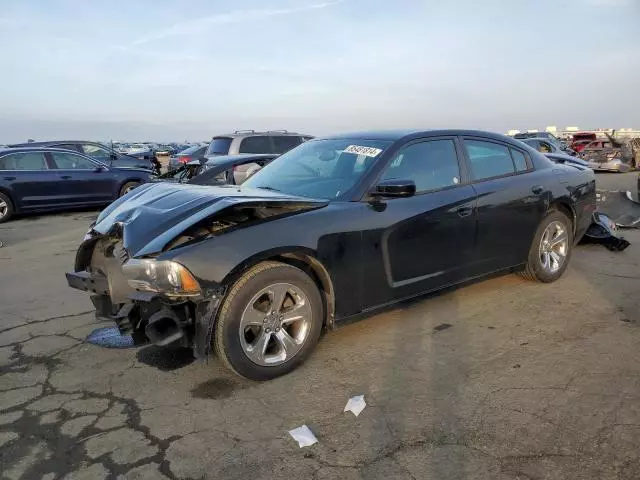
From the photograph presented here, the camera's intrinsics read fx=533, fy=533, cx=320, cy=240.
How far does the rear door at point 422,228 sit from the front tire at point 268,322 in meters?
0.52

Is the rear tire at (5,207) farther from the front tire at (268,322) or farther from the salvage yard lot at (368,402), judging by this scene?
the front tire at (268,322)

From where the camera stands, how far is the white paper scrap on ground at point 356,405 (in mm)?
3047

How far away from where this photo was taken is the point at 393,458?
2586mm

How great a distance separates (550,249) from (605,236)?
2.16 meters

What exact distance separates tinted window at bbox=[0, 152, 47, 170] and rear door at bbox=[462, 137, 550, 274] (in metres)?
10.5

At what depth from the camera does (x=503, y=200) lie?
15.6ft

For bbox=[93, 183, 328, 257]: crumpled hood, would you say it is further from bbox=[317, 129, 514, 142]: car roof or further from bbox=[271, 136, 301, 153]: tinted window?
bbox=[271, 136, 301, 153]: tinted window

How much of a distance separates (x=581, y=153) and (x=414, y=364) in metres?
22.9

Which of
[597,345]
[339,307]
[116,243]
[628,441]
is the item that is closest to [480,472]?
[628,441]

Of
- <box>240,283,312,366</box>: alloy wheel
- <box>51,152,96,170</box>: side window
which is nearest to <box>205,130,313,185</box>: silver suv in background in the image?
<box>51,152,96,170</box>: side window

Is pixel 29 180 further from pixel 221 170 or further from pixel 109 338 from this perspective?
pixel 109 338

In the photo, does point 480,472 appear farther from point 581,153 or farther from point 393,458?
point 581,153

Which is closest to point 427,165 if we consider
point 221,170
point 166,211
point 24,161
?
point 166,211

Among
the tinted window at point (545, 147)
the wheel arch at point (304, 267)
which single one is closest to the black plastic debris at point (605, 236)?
the wheel arch at point (304, 267)
